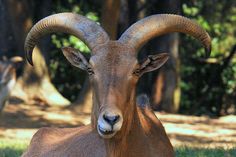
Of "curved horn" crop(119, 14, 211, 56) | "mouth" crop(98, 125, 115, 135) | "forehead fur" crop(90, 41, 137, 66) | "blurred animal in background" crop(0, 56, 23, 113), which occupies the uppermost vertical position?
"curved horn" crop(119, 14, 211, 56)

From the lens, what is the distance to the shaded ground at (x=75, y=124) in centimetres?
1605

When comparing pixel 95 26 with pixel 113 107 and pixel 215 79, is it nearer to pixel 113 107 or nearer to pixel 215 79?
pixel 113 107

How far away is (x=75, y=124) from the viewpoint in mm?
17547

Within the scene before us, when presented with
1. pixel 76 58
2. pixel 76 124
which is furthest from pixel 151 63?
pixel 76 124

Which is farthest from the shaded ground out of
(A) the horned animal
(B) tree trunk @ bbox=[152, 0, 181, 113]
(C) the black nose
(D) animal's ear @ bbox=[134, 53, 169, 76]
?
(C) the black nose

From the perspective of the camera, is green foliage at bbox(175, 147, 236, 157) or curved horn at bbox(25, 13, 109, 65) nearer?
curved horn at bbox(25, 13, 109, 65)

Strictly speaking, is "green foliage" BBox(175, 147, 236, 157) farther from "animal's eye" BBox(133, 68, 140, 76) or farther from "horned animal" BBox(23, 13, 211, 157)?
"animal's eye" BBox(133, 68, 140, 76)

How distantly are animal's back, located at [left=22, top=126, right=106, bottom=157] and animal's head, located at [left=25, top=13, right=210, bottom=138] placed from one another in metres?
0.74

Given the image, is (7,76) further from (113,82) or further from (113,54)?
(113,82)

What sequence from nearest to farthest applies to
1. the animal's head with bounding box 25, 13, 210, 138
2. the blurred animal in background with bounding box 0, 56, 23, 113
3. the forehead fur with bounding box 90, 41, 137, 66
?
the animal's head with bounding box 25, 13, 210, 138 → the forehead fur with bounding box 90, 41, 137, 66 → the blurred animal in background with bounding box 0, 56, 23, 113

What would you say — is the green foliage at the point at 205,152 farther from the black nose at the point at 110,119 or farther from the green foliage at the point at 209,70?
the green foliage at the point at 209,70

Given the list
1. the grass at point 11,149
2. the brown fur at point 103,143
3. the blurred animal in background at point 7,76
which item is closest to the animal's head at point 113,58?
the brown fur at point 103,143

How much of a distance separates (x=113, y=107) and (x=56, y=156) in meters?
2.18

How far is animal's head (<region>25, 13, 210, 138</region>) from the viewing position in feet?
20.7
